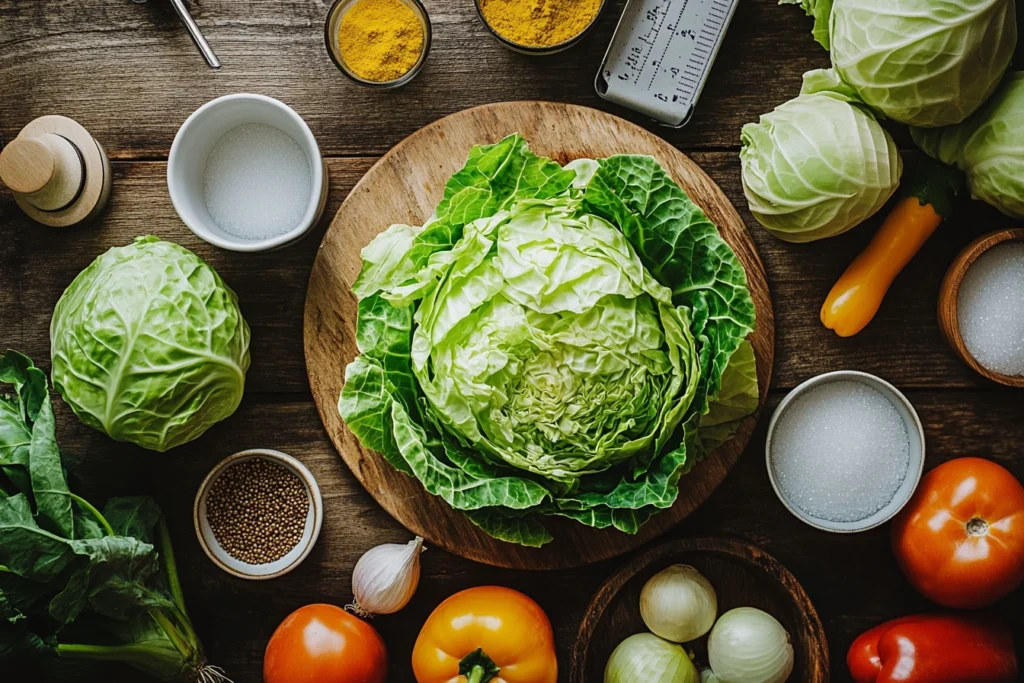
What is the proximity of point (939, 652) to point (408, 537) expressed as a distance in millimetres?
1084

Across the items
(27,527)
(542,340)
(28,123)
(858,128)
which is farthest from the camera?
(28,123)

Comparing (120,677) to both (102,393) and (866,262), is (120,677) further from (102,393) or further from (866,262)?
(866,262)

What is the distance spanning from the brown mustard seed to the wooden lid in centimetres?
70

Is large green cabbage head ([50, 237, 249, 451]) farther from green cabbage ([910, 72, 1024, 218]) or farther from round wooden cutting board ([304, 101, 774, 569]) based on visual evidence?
green cabbage ([910, 72, 1024, 218])

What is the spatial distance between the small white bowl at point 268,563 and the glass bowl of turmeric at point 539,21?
0.97 meters

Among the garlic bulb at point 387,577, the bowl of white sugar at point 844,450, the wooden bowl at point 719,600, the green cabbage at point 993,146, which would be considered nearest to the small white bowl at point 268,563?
the garlic bulb at point 387,577

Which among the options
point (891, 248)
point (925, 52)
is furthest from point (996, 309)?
point (925, 52)

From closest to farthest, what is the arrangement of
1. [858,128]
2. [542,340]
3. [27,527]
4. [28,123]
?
[542,340], [27,527], [858,128], [28,123]

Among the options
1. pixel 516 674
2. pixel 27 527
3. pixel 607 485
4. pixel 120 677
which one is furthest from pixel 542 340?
pixel 120 677

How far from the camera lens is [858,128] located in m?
1.60

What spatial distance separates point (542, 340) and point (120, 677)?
1.22m

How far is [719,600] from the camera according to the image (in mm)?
1747

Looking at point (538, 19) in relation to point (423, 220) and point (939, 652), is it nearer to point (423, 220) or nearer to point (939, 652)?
point (423, 220)

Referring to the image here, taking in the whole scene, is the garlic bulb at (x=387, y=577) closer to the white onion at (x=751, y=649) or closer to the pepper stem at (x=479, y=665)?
the pepper stem at (x=479, y=665)
